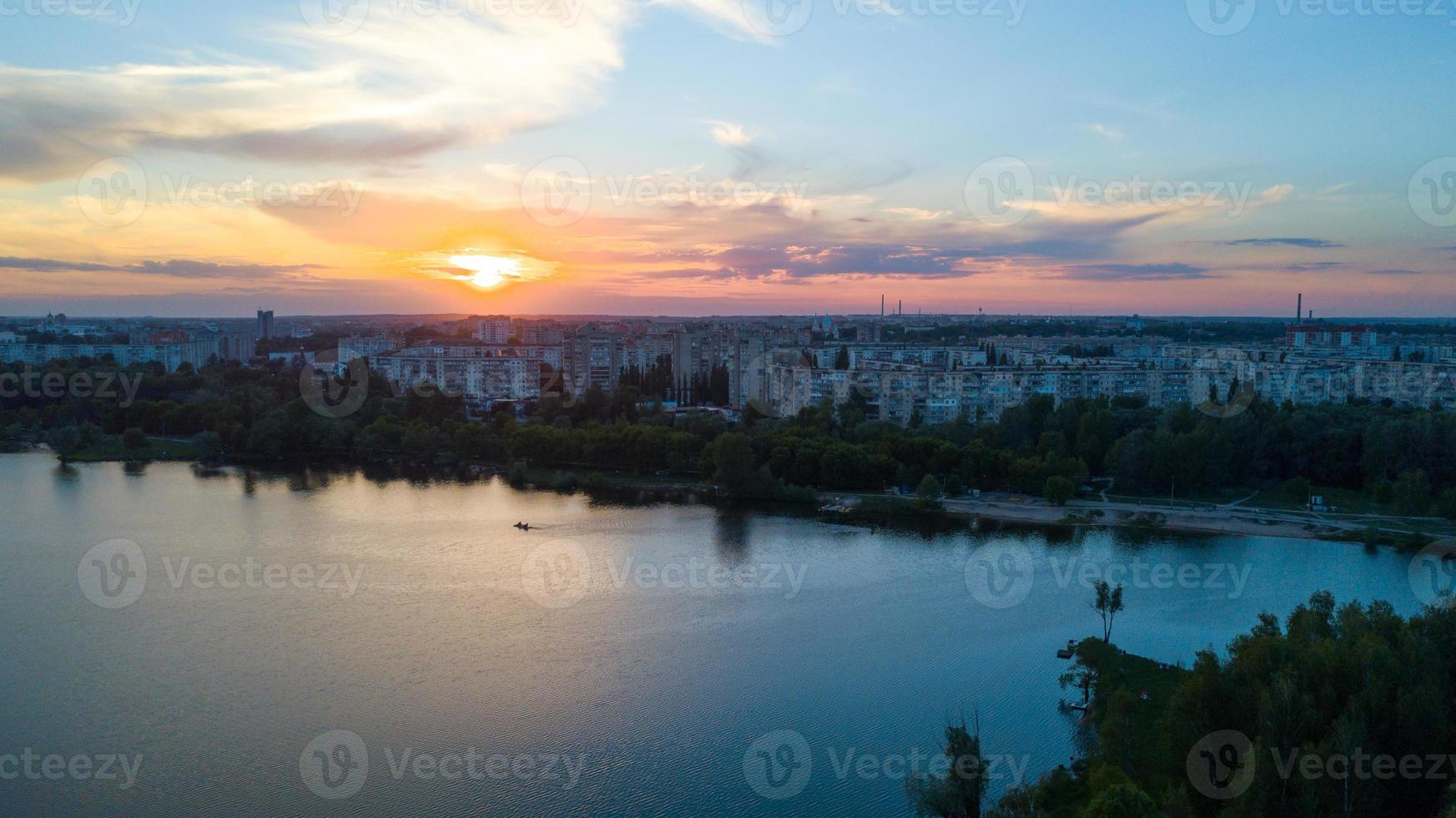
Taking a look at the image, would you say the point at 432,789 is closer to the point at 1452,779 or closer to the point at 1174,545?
the point at 1452,779

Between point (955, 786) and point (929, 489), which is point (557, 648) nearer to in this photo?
point (955, 786)

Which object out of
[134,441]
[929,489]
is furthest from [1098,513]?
[134,441]

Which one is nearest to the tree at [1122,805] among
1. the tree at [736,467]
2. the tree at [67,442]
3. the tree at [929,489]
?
the tree at [929,489]

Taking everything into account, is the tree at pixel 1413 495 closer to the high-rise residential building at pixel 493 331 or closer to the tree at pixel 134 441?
the tree at pixel 134 441

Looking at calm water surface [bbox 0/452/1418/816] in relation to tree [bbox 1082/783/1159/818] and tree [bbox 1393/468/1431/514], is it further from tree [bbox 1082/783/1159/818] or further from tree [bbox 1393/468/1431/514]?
tree [bbox 1393/468/1431/514]

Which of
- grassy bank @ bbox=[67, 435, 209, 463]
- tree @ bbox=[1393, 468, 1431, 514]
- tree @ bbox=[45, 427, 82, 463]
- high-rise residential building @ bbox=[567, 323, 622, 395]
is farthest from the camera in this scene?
high-rise residential building @ bbox=[567, 323, 622, 395]

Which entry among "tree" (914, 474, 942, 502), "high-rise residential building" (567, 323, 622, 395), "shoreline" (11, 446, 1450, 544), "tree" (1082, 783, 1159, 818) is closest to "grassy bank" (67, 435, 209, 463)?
"shoreline" (11, 446, 1450, 544)
